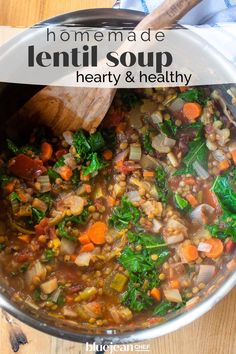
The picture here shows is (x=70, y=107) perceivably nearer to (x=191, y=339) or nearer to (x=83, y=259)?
(x=83, y=259)

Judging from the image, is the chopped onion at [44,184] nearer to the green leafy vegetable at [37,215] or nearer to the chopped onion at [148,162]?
the green leafy vegetable at [37,215]

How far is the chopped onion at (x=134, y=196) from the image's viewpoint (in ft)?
5.79

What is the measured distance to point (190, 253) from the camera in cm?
171

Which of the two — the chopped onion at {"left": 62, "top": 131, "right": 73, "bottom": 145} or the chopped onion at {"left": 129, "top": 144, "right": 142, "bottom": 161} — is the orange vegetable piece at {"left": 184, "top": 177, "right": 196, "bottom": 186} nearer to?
the chopped onion at {"left": 129, "top": 144, "right": 142, "bottom": 161}

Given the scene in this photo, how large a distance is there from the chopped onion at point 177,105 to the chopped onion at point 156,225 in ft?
1.06

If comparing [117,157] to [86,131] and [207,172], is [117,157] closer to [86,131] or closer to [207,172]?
[86,131]

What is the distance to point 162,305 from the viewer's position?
66.2 inches

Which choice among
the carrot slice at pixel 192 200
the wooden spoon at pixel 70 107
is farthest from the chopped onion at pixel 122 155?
the carrot slice at pixel 192 200

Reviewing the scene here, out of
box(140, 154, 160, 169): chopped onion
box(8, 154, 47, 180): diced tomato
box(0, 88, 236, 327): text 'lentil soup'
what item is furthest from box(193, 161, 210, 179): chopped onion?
box(8, 154, 47, 180): diced tomato

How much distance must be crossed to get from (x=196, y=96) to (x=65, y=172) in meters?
0.42

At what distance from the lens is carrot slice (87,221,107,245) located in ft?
5.66

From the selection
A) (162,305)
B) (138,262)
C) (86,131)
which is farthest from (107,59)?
(162,305)

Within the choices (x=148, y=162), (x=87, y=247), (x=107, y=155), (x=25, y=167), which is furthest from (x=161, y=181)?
(x=25, y=167)

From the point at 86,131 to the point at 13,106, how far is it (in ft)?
0.70
